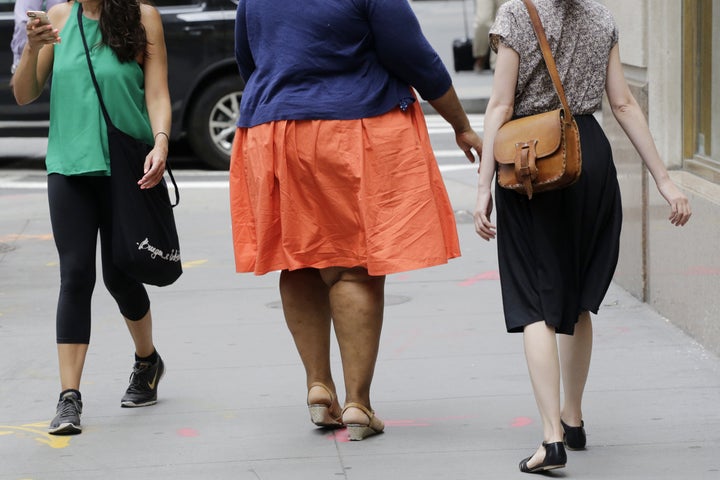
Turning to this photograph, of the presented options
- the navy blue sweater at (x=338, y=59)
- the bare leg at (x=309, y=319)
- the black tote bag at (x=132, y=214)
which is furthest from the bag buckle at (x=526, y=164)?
the black tote bag at (x=132, y=214)

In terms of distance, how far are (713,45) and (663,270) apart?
107cm

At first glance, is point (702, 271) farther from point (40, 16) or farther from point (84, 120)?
point (40, 16)

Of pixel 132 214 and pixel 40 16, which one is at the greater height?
pixel 40 16

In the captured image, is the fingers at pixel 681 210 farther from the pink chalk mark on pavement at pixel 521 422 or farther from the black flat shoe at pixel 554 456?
the pink chalk mark on pavement at pixel 521 422

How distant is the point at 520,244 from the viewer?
450 cm

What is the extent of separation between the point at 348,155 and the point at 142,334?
131cm

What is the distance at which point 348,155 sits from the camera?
4.77 meters

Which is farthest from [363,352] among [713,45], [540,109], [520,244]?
[713,45]

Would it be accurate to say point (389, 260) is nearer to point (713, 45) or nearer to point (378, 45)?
point (378, 45)

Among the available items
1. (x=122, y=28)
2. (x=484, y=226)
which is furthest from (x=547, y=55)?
(x=122, y=28)

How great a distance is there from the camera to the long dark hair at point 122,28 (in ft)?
16.7

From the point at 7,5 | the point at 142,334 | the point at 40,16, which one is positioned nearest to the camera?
the point at 40,16

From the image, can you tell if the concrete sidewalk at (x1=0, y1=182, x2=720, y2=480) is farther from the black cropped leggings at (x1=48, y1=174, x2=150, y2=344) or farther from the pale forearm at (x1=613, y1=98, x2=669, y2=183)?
the pale forearm at (x1=613, y1=98, x2=669, y2=183)

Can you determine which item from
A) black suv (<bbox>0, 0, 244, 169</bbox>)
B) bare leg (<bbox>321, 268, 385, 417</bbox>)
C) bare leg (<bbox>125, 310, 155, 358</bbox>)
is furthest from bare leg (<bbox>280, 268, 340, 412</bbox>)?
black suv (<bbox>0, 0, 244, 169</bbox>)
